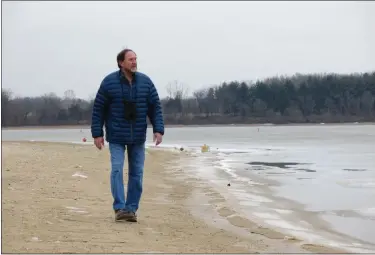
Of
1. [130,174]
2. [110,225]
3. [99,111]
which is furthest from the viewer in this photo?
[130,174]

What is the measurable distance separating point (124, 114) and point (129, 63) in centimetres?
53

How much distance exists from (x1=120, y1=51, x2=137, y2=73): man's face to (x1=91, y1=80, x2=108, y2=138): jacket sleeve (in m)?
0.28

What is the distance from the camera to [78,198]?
8.44 m

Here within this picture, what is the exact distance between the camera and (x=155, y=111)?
630 centimetres

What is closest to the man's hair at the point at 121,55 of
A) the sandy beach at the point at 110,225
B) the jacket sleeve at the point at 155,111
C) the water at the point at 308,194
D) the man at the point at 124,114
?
the man at the point at 124,114

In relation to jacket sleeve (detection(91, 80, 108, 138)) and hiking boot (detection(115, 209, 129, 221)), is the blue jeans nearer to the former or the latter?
hiking boot (detection(115, 209, 129, 221))

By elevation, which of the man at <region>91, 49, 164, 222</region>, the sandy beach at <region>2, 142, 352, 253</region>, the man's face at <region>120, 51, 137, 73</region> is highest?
the man's face at <region>120, 51, 137, 73</region>

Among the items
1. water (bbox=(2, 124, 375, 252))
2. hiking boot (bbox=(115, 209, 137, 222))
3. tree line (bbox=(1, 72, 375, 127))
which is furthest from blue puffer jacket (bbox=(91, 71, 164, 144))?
tree line (bbox=(1, 72, 375, 127))

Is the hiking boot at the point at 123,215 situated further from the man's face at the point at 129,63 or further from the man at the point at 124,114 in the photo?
the man's face at the point at 129,63

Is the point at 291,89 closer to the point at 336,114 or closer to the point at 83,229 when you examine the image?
the point at 336,114

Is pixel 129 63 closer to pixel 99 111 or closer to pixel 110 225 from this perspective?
pixel 99 111

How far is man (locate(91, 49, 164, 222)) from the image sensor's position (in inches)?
242

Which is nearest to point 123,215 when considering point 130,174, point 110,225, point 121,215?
point 121,215

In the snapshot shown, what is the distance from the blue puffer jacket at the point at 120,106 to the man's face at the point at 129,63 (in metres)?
0.08
